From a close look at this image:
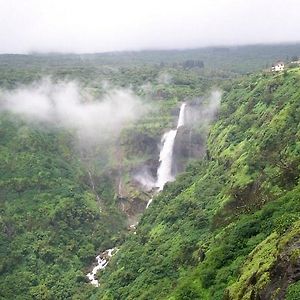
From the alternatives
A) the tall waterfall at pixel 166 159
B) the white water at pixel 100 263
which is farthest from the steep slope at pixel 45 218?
the tall waterfall at pixel 166 159

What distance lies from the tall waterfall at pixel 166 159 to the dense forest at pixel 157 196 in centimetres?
197

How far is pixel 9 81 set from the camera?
175375 mm

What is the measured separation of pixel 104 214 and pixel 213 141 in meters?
31.8

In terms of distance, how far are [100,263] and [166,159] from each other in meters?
39.2

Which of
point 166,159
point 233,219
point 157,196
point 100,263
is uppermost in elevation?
point 233,219

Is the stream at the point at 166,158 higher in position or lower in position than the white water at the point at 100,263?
higher

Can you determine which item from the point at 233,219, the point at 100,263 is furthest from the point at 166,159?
the point at 233,219

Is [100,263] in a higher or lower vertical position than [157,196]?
lower

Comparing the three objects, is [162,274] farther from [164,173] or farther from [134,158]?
[134,158]

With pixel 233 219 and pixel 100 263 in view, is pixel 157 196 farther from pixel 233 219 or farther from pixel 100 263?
pixel 233 219

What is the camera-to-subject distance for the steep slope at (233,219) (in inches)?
1307

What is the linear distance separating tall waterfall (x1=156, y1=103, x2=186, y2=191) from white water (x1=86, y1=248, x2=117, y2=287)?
85.4 ft

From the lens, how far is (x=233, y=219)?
2186 inches

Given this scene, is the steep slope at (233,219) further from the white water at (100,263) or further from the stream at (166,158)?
the stream at (166,158)
